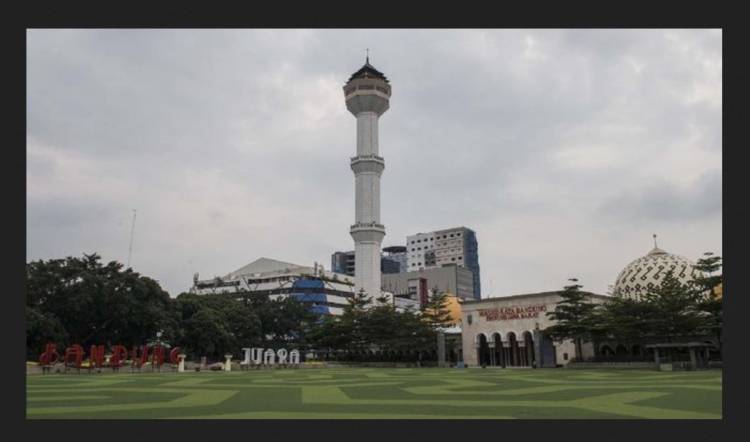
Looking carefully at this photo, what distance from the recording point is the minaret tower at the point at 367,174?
305 feet

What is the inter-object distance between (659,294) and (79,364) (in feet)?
152

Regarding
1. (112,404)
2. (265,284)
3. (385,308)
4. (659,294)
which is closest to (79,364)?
(112,404)

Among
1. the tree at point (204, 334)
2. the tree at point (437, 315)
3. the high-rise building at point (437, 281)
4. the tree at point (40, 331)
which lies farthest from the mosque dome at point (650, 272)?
the high-rise building at point (437, 281)

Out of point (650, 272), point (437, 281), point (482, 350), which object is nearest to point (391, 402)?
point (650, 272)

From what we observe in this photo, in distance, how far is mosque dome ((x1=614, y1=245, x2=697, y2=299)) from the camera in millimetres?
67787

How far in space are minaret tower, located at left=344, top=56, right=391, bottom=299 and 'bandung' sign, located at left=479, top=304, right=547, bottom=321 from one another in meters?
22.0

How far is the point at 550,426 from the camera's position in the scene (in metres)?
15.6

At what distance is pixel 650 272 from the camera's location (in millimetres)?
68688

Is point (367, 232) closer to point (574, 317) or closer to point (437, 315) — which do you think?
point (437, 315)

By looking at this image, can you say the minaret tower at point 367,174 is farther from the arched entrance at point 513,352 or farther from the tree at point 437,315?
the arched entrance at point 513,352

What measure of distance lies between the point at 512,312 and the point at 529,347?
450cm

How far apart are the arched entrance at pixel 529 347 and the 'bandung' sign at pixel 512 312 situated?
2.17 m

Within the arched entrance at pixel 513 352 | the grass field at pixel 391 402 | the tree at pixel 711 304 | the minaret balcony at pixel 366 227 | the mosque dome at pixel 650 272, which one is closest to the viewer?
the grass field at pixel 391 402

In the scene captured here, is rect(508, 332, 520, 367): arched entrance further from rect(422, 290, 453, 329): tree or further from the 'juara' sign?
the 'juara' sign
